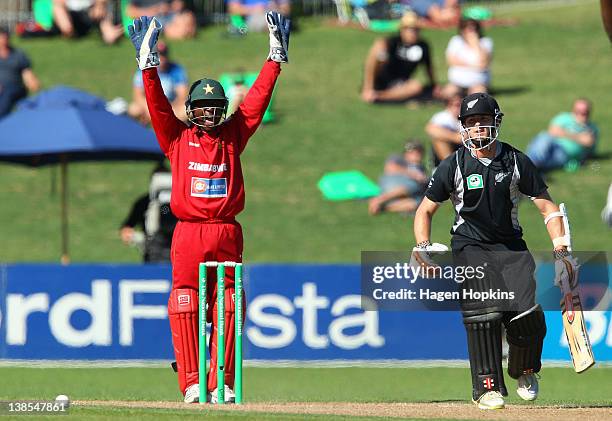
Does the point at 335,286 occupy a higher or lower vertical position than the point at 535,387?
higher

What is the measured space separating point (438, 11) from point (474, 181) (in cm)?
1790

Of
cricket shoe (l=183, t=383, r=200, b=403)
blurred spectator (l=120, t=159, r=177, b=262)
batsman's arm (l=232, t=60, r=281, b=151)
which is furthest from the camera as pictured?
blurred spectator (l=120, t=159, r=177, b=262)

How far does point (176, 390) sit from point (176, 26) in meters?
15.0

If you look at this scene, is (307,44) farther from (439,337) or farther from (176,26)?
(439,337)

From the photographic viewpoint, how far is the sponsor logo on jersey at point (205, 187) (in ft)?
33.6

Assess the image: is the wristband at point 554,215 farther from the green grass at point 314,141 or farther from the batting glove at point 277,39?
the green grass at point 314,141

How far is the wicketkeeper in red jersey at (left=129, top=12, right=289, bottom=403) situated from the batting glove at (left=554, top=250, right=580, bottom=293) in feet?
7.05

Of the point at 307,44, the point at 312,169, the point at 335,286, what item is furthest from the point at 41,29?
the point at 335,286

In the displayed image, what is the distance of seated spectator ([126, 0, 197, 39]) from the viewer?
1008 inches

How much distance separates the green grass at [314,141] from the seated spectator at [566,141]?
24cm

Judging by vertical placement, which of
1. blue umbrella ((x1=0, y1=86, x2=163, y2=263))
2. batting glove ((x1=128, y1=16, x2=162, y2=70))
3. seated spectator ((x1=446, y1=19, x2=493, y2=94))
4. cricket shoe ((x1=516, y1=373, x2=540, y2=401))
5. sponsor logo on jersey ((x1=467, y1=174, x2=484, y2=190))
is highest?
seated spectator ((x1=446, y1=19, x2=493, y2=94))

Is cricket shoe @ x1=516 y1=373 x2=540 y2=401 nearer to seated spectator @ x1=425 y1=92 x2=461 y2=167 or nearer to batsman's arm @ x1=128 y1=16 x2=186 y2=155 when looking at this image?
batsman's arm @ x1=128 y1=16 x2=186 y2=155

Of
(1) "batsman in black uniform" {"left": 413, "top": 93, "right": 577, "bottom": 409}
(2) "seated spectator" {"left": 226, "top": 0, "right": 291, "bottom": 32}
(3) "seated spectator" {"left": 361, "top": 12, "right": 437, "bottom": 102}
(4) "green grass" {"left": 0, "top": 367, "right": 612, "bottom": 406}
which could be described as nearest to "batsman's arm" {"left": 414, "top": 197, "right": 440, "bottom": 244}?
(1) "batsman in black uniform" {"left": 413, "top": 93, "right": 577, "bottom": 409}

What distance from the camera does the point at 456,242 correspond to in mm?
10242
